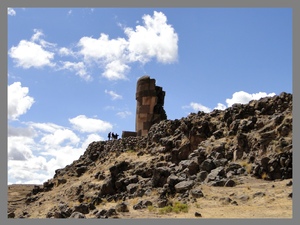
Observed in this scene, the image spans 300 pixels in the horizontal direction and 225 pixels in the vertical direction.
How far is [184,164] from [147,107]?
13.7 m

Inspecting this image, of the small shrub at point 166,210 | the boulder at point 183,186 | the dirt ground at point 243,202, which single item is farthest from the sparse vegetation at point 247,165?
the small shrub at point 166,210

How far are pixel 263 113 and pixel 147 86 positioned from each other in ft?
44.6

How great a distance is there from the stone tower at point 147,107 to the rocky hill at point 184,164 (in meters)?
2.00

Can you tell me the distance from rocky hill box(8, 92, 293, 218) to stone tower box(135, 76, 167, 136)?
78.6 inches

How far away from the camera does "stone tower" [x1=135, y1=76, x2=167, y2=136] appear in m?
35.2

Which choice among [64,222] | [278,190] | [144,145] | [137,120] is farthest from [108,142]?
[64,222]

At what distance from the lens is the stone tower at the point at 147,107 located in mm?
35219

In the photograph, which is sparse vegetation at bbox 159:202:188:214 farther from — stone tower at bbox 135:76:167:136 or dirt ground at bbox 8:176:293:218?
stone tower at bbox 135:76:167:136

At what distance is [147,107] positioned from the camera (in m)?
35.3

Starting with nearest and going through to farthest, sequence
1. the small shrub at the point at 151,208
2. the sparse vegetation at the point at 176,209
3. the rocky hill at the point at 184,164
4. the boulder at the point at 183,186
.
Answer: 1. the sparse vegetation at the point at 176,209
2. the small shrub at the point at 151,208
3. the boulder at the point at 183,186
4. the rocky hill at the point at 184,164

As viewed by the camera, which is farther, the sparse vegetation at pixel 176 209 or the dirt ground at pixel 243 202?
the sparse vegetation at pixel 176 209

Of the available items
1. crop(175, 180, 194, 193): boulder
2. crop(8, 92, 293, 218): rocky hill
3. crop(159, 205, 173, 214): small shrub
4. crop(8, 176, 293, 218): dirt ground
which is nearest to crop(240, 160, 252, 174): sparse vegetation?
crop(8, 92, 293, 218): rocky hill

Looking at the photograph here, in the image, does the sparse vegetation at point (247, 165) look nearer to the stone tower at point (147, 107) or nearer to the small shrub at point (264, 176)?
the small shrub at point (264, 176)

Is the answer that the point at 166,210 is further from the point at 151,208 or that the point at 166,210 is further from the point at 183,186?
the point at 183,186
